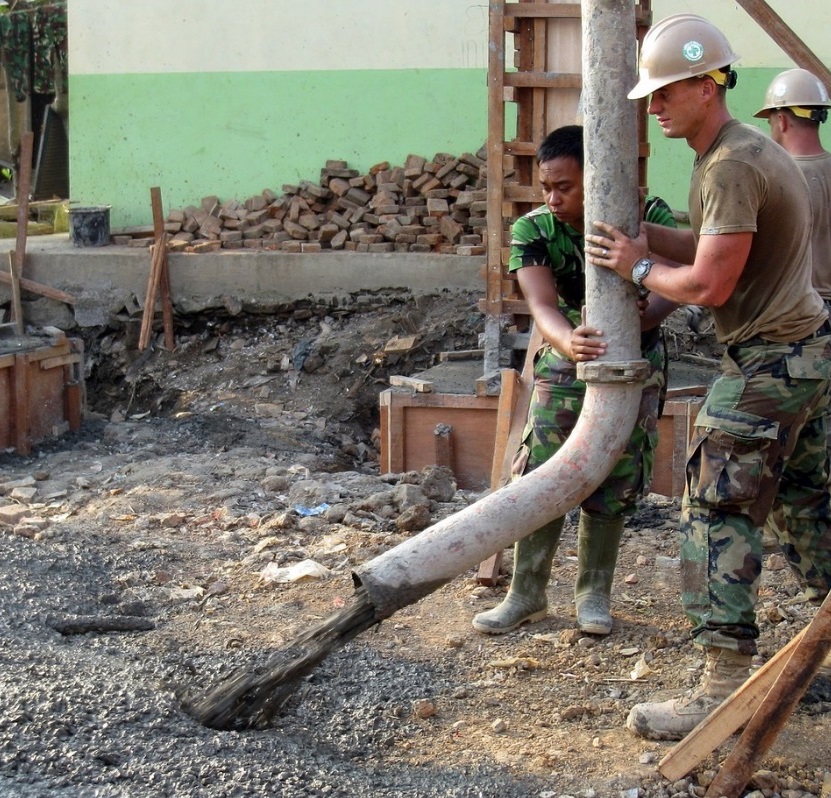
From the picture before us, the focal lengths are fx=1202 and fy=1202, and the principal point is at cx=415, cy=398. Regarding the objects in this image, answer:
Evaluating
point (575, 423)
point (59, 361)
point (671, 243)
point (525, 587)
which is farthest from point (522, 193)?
point (59, 361)

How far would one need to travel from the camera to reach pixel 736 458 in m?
3.54

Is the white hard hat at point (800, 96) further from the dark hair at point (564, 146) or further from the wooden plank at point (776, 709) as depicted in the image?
the wooden plank at point (776, 709)

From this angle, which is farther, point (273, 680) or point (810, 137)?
point (810, 137)

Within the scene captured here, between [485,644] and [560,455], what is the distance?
117cm

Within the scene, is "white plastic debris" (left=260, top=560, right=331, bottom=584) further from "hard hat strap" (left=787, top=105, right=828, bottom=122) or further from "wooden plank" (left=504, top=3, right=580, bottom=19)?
"wooden plank" (left=504, top=3, right=580, bottom=19)

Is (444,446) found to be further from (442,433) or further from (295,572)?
(295,572)

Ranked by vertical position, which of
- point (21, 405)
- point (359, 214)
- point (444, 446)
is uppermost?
point (359, 214)

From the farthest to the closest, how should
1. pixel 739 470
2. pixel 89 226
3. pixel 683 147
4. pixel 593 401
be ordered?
1. pixel 89 226
2. pixel 683 147
3. pixel 593 401
4. pixel 739 470

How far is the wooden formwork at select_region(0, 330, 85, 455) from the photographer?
8.48 meters

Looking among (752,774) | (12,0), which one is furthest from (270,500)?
(12,0)

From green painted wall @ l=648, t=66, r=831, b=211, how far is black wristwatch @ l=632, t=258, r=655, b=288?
7.73 m

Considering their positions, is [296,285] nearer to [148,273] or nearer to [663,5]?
[148,273]

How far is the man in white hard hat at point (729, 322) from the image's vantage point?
133 inches

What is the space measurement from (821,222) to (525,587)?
2.03 metres
